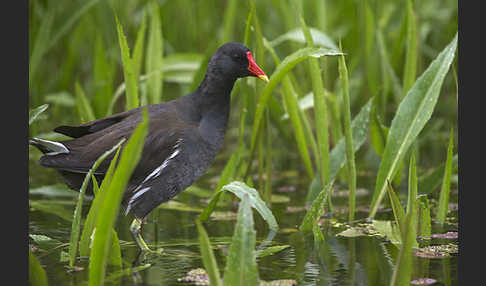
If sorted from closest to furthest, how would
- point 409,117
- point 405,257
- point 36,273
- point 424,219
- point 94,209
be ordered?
1. point 405,257
2. point 36,273
3. point 94,209
4. point 424,219
5. point 409,117

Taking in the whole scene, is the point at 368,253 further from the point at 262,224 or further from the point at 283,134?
the point at 283,134

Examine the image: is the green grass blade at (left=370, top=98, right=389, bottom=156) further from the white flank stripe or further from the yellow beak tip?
the white flank stripe

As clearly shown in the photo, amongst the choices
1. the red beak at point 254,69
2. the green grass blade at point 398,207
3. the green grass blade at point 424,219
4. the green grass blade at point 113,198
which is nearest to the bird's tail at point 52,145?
the red beak at point 254,69

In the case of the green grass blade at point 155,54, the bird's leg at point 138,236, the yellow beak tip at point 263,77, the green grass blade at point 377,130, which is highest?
the green grass blade at point 155,54

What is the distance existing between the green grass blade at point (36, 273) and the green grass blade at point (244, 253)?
79 cm

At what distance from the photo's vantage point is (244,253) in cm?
240

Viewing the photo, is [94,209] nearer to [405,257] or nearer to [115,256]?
[115,256]

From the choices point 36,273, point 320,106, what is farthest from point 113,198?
point 320,106

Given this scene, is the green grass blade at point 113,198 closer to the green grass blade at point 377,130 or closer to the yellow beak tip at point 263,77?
the yellow beak tip at point 263,77

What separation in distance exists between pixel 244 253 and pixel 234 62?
172cm

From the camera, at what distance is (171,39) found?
6.88 m

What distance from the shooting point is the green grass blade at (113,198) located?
7.42 feet

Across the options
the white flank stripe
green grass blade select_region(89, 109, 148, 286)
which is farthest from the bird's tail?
green grass blade select_region(89, 109, 148, 286)

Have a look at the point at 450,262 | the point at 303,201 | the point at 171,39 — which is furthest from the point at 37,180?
the point at 450,262
